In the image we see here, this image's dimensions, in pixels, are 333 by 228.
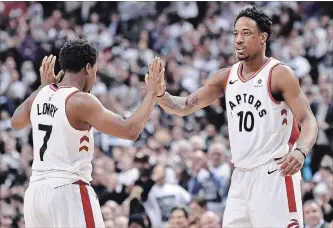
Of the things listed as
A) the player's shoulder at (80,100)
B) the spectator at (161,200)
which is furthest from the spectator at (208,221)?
the player's shoulder at (80,100)

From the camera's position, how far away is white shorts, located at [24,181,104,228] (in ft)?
26.0

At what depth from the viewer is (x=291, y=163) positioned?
7832 mm

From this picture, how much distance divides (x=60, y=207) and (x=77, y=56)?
137cm

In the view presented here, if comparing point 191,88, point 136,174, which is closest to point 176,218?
point 136,174

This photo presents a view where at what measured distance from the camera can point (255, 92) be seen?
28.0 ft

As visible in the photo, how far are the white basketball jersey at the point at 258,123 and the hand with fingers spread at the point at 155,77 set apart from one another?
788 mm

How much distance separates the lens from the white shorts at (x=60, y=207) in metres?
7.92

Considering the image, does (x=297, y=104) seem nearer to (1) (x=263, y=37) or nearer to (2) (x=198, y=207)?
(1) (x=263, y=37)

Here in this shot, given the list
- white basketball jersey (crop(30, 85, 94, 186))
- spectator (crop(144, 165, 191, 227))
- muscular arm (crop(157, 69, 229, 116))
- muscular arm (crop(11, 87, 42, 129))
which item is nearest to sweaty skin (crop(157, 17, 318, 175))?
muscular arm (crop(157, 69, 229, 116))

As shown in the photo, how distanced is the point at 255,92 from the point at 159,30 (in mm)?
13348

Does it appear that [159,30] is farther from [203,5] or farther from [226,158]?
[226,158]

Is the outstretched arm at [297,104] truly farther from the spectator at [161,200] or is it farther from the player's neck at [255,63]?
the spectator at [161,200]

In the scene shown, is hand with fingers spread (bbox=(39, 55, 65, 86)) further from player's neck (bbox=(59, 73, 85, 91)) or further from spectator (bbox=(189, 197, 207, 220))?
spectator (bbox=(189, 197, 207, 220))

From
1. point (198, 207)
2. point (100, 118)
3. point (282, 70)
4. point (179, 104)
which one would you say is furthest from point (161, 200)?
point (100, 118)
